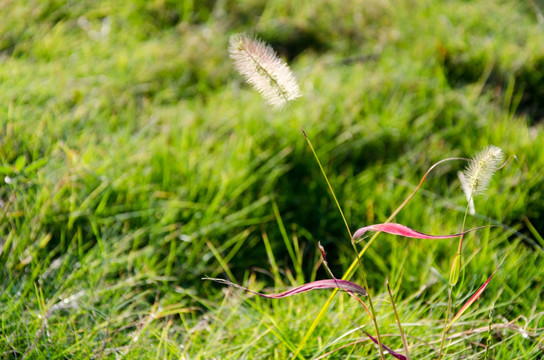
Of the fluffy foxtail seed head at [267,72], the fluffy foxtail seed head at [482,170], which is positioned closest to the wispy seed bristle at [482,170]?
the fluffy foxtail seed head at [482,170]

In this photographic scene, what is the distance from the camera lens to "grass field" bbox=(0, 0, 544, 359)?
1.51 meters

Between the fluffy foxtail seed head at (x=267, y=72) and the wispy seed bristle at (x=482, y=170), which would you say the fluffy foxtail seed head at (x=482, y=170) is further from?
the fluffy foxtail seed head at (x=267, y=72)

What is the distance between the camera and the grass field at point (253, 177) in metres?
1.51

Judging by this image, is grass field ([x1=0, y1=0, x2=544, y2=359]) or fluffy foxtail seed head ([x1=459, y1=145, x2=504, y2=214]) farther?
grass field ([x1=0, y1=0, x2=544, y2=359])

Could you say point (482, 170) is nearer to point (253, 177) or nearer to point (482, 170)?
point (482, 170)

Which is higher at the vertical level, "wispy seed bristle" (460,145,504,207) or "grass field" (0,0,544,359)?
"wispy seed bristle" (460,145,504,207)

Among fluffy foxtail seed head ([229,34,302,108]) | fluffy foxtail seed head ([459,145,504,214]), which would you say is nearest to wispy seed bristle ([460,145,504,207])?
fluffy foxtail seed head ([459,145,504,214])

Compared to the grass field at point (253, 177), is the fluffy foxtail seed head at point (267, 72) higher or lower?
higher

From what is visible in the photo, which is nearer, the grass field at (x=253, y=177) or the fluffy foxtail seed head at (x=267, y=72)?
the fluffy foxtail seed head at (x=267, y=72)

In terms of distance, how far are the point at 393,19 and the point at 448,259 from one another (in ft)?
6.80


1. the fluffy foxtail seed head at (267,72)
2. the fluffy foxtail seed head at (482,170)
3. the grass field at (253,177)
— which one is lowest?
the grass field at (253,177)

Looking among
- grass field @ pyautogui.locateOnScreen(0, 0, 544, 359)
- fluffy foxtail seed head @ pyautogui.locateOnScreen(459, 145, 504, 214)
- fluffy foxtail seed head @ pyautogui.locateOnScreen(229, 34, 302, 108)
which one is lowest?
grass field @ pyautogui.locateOnScreen(0, 0, 544, 359)

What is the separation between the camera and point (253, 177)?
2178 millimetres

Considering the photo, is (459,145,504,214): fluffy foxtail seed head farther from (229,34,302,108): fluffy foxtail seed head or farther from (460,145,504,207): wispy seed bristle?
(229,34,302,108): fluffy foxtail seed head
